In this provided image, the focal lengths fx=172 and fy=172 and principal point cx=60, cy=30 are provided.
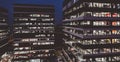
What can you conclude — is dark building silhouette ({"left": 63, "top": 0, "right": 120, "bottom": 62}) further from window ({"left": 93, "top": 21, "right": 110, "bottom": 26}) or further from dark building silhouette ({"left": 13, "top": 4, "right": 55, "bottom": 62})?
dark building silhouette ({"left": 13, "top": 4, "right": 55, "bottom": 62})

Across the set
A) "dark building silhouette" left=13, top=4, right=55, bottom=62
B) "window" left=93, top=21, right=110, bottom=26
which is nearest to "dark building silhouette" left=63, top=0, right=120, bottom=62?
"window" left=93, top=21, right=110, bottom=26

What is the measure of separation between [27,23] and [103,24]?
52.7 m

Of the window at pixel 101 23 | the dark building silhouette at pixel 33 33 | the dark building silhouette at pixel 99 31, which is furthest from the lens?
the dark building silhouette at pixel 33 33

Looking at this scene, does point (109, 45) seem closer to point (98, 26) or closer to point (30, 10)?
point (98, 26)

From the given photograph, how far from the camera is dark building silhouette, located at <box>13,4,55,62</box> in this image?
9381cm

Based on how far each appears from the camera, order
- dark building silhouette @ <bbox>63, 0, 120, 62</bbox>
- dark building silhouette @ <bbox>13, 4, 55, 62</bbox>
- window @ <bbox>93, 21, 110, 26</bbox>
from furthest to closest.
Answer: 1. dark building silhouette @ <bbox>13, 4, 55, 62</bbox>
2. window @ <bbox>93, 21, 110, 26</bbox>
3. dark building silhouette @ <bbox>63, 0, 120, 62</bbox>

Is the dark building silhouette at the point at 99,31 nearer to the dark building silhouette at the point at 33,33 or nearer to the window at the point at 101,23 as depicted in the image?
the window at the point at 101,23

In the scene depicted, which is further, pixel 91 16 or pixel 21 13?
pixel 21 13

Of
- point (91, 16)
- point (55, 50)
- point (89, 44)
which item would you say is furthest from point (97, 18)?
point (55, 50)

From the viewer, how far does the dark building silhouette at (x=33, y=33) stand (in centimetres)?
9381

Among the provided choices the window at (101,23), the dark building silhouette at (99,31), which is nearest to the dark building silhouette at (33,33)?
the dark building silhouette at (99,31)

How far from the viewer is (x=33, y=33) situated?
96625 mm

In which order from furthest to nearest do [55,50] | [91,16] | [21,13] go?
[55,50], [21,13], [91,16]

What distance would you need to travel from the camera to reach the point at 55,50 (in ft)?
326
